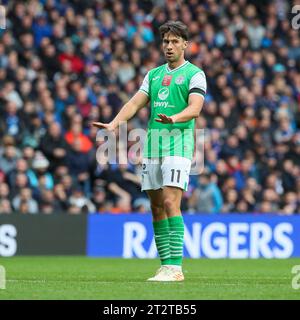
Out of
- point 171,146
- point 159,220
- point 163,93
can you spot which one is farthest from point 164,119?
point 159,220

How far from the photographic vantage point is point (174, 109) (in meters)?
11.4

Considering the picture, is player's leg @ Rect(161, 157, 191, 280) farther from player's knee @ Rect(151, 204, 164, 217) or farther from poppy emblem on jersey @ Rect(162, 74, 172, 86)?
poppy emblem on jersey @ Rect(162, 74, 172, 86)

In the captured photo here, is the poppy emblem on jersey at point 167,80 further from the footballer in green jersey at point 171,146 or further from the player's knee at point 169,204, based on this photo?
the player's knee at point 169,204

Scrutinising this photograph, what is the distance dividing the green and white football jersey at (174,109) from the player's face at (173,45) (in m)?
0.17

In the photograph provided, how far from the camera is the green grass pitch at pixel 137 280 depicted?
9.51 meters

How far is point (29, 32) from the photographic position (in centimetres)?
2170

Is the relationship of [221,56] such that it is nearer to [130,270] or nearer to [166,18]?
[166,18]

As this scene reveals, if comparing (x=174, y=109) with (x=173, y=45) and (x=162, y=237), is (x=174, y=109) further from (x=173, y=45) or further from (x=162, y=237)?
(x=162, y=237)

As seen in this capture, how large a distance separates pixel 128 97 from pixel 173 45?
10.7 metres

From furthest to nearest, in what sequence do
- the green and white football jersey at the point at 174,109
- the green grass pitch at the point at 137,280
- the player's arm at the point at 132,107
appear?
the player's arm at the point at 132,107
the green and white football jersey at the point at 174,109
the green grass pitch at the point at 137,280

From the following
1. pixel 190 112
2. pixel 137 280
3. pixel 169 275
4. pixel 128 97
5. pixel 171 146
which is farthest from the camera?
pixel 128 97

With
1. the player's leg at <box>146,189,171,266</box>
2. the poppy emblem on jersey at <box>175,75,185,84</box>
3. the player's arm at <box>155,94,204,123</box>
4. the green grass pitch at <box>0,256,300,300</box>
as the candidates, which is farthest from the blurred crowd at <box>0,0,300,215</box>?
the player's arm at <box>155,94,204,123</box>

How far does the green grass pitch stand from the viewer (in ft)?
31.2

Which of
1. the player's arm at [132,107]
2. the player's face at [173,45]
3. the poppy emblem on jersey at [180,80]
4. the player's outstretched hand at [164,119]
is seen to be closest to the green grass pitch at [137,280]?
the player's outstretched hand at [164,119]
